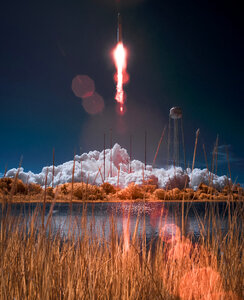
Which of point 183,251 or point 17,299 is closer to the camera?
point 17,299

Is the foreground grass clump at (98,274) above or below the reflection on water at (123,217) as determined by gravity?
below

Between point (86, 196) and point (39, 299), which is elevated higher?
point (86, 196)

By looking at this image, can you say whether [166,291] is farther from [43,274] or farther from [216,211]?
[43,274]

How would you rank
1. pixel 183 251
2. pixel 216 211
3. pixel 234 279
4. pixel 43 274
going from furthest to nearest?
pixel 183 251 → pixel 216 211 → pixel 234 279 → pixel 43 274

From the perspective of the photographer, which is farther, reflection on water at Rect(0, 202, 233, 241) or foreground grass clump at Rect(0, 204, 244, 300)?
reflection on water at Rect(0, 202, 233, 241)

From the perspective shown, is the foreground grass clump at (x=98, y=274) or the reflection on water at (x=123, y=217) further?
the reflection on water at (x=123, y=217)

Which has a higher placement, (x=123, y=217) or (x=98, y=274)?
(x=123, y=217)

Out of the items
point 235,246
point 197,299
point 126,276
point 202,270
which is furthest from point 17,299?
point 235,246

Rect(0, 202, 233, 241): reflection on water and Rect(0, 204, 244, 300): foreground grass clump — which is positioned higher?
Rect(0, 202, 233, 241): reflection on water

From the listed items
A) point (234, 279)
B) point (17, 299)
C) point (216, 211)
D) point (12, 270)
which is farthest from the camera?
point (216, 211)

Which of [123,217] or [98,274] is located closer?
[98,274]

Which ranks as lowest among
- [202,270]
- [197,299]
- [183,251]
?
[197,299]

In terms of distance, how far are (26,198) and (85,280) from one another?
123cm

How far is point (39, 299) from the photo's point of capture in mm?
1449
